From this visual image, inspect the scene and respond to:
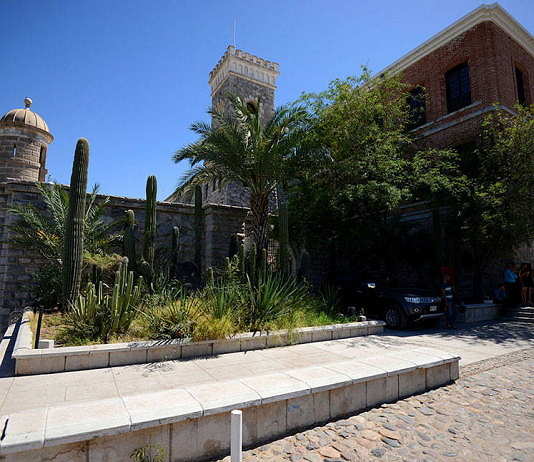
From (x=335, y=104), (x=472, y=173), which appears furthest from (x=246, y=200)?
(x=472, y=173)

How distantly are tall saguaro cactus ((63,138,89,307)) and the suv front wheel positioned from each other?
786 cm

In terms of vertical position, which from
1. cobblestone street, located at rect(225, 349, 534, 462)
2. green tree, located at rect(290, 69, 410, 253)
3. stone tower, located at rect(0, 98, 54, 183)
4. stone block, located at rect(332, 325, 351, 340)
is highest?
stone tower, located at rect(0, 98, 54, 183)

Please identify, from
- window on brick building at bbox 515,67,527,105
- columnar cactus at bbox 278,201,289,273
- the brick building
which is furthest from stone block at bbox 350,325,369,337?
window on brick building at bbox 515,67,527,105

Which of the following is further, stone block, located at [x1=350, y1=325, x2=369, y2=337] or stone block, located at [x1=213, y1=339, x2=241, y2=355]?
stone block, located at [x1=350, y1=325, x2=369, y2=337]

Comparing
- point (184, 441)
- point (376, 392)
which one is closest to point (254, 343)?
point (376, 392)

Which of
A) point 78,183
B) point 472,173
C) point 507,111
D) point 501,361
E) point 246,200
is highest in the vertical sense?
point 507,111

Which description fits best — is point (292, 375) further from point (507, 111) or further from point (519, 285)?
point (507, 111)

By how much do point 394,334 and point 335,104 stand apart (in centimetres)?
859

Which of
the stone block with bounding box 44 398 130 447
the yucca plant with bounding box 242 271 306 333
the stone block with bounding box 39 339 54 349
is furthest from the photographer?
the yucca plant with bounding box 242 271 306 333

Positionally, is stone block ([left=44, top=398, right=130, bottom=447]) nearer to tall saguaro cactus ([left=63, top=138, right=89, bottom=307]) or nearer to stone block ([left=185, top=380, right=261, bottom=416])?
stone block ([left=185, top=380, right=261, bottom=416])

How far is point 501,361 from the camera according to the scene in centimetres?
611

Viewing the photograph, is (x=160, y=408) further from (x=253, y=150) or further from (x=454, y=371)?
(x=253, y=150)

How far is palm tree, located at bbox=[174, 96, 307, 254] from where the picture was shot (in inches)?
410

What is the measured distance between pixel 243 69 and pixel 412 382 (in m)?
26.7
